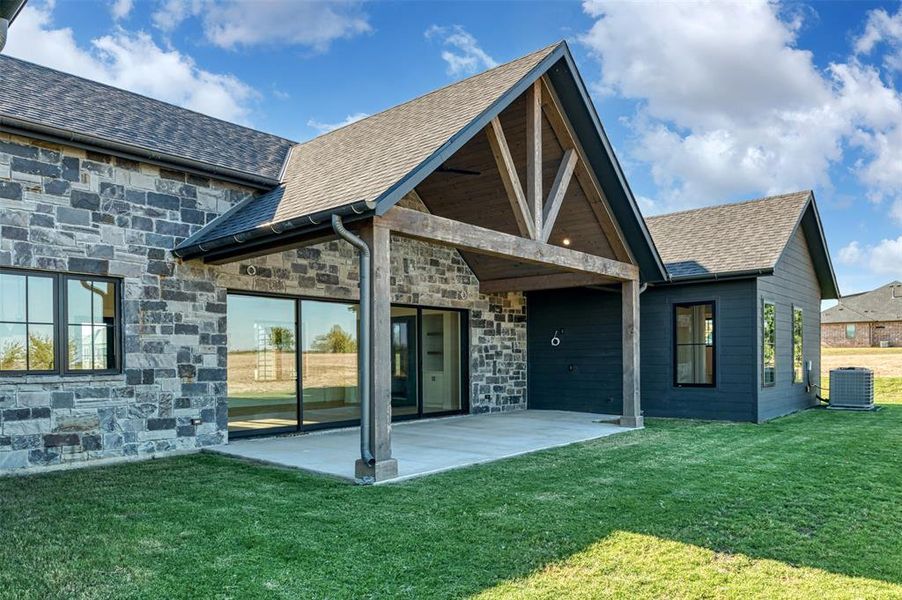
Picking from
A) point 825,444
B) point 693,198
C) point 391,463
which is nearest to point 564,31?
point 825,444

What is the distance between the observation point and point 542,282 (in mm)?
10852

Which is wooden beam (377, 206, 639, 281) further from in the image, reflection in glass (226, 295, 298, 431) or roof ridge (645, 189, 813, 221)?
roof ridge (645, 189, 813, 221)

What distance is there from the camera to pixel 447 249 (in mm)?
11352

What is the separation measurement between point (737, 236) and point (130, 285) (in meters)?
10.3

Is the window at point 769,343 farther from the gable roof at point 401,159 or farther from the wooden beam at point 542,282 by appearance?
the wooden beam at point 542,282

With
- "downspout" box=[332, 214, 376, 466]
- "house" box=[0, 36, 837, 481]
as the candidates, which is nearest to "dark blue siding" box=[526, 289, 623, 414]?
"house" box=[0, 36, 837, 481]

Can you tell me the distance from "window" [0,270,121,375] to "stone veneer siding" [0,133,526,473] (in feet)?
0.45

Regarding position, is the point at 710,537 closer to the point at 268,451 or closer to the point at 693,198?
the point at 268,451

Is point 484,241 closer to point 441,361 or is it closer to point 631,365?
point 631,365

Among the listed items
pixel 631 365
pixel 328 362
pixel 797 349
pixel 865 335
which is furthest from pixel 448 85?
pixel 865 335

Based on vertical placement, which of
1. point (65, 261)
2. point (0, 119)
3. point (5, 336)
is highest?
point (0, 119)

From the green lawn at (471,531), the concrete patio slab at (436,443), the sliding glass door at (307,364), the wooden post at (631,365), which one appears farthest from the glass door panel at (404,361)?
the green lawn at (471,531)

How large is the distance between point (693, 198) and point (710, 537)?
39261 millimetres

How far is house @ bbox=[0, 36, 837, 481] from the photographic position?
6.39 m
